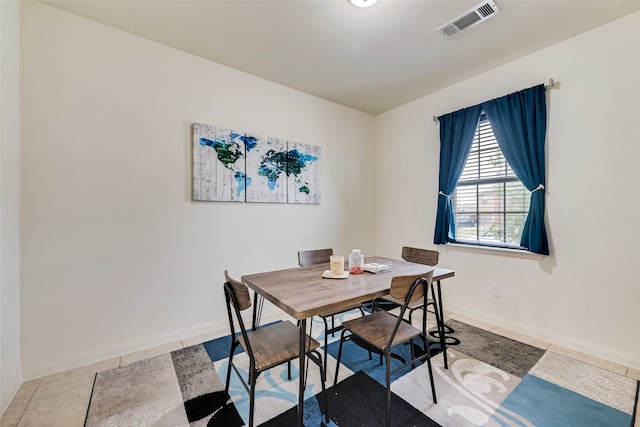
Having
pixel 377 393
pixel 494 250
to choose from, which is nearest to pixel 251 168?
pixel 377 393

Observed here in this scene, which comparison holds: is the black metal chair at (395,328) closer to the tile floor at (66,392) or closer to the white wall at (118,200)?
the tile floor at (66,392)

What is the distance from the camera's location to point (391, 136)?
3934mm

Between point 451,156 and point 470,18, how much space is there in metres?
1.38

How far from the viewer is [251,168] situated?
2848mm

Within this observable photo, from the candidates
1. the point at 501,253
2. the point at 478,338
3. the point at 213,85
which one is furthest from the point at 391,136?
the point at 478,338

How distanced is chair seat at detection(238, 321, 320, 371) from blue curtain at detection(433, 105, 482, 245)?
2278 mm

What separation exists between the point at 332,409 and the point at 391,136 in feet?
11.2

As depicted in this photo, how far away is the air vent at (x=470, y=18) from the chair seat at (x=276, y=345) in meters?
2.54

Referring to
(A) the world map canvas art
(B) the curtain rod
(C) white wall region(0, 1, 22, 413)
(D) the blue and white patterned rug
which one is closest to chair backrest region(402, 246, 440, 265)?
(D) the blue and white patterned rug

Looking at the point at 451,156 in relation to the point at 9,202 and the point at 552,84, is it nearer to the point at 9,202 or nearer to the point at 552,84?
the point at 552,84

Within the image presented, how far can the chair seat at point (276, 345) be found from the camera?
4.47ft

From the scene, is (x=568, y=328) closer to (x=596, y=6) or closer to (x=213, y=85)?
(x=596, y=6)

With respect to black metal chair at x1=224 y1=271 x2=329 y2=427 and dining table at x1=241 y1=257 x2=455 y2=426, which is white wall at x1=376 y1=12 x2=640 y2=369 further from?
black metal chair at x1=224 y1=271 x2=329 y2=427

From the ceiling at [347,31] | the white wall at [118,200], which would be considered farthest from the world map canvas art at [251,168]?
the ceiling at [347,31]
